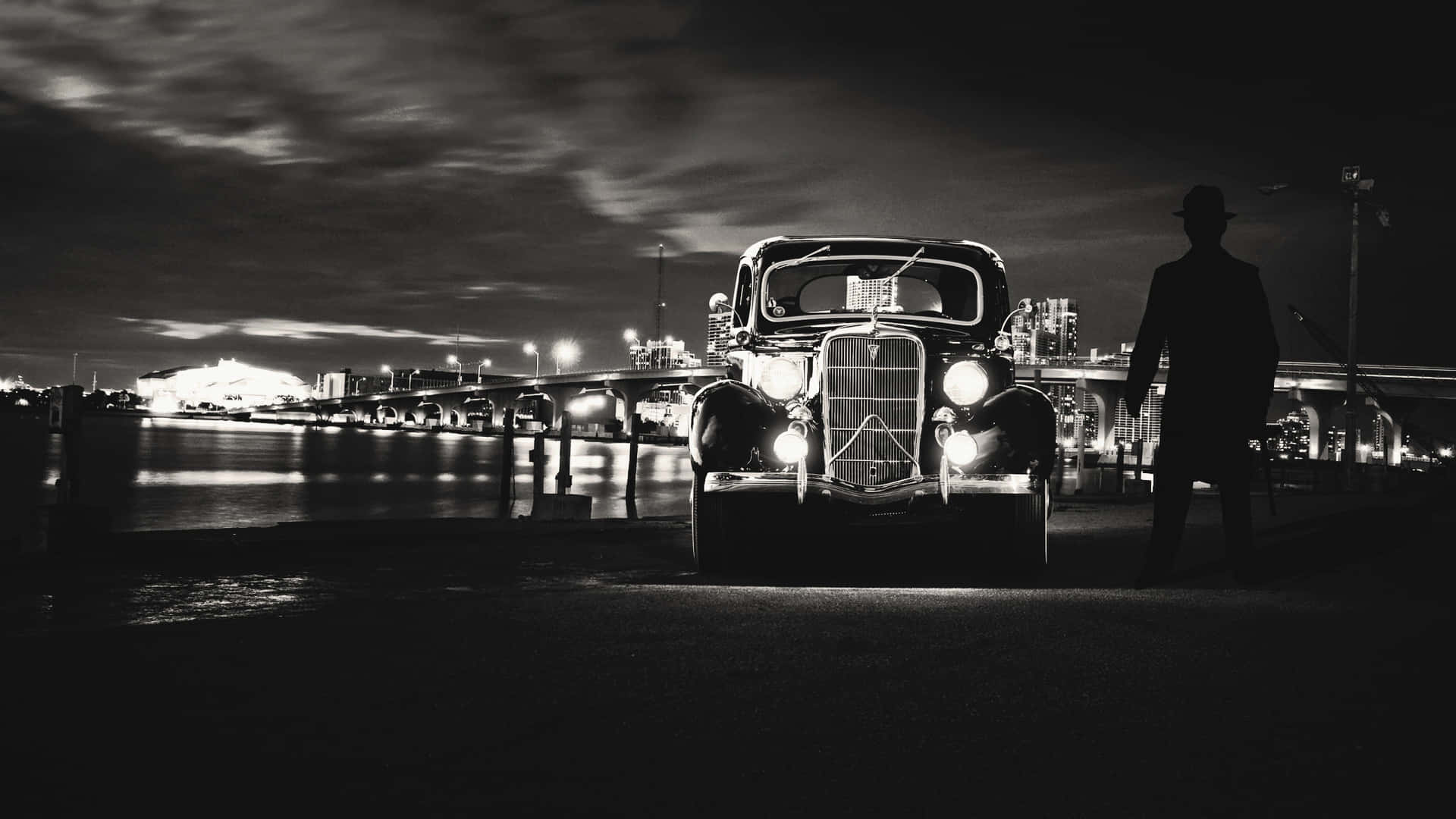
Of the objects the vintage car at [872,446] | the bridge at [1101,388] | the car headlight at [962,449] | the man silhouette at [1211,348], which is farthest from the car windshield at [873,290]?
the bridge at [1101,388]

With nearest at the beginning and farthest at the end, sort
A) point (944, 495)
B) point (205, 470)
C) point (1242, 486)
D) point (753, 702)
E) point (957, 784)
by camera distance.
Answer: point (957, 784) → point (753, 702) → point (1242, 486) → point (944, 495) → point (205, 470)

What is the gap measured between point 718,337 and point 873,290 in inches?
57.9

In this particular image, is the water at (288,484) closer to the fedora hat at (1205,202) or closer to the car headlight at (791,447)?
the car headlight at (791,447)

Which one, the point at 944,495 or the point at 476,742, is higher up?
the point at 944,495

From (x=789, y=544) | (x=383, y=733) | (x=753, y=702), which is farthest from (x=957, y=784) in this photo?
(x=789, y=544)

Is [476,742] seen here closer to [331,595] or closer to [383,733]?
[383,733]

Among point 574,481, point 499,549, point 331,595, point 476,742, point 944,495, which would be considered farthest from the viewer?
point 574,481

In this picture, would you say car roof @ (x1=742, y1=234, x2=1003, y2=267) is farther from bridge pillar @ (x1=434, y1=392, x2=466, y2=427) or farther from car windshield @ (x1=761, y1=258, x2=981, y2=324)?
bridge pillar @ (x1=434, y1=392, x2=466, y2=427)

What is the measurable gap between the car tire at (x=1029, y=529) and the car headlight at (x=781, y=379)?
1798 millimetres

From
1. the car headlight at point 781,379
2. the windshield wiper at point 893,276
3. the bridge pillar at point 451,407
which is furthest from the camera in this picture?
the bridge pillar at point 451,407

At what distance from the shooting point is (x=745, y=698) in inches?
147

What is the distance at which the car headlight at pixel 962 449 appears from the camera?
773 cm

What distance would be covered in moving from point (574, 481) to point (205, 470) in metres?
14.7

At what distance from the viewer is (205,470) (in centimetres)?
4141
